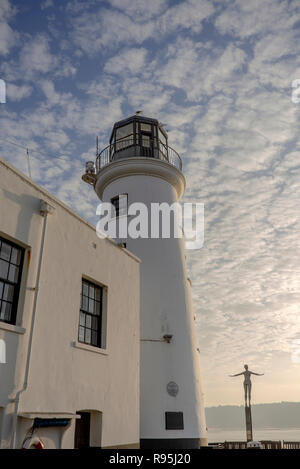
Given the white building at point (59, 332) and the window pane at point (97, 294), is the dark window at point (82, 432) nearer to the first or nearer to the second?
the white building at point (59, 332)

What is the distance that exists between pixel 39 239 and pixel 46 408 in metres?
4.01

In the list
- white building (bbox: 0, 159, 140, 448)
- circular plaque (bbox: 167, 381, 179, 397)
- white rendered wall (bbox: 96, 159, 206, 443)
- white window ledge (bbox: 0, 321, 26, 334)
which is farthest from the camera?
circular plaque (bbox: 167, 381, 179, 397)

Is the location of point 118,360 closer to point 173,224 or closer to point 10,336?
point 10,336

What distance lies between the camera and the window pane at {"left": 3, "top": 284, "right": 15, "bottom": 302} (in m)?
9.34

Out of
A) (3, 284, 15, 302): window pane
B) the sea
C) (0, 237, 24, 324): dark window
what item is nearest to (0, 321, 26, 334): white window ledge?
(0, 237, 24, 324): dark window

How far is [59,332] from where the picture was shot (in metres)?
10.2

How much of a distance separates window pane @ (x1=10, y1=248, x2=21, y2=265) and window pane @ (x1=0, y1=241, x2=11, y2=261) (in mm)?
125

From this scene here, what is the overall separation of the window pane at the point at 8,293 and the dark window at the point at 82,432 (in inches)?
151

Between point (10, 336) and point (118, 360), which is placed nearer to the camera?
point (10, 336)

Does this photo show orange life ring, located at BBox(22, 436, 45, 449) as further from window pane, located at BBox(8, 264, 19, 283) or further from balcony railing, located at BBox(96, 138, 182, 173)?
balcony railing, located at BBox(96, 138, 182, 173)

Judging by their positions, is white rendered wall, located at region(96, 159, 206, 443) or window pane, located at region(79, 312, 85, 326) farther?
white rendered wall, located at region(96, 159, 206, 443)
